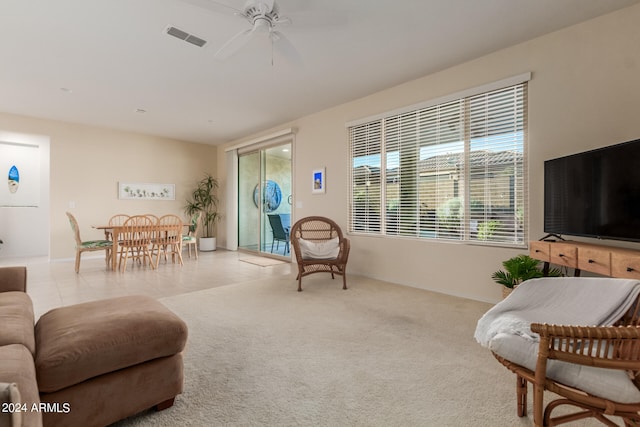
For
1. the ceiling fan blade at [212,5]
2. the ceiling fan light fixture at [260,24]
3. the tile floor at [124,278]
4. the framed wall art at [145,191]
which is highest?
the ceiling fan light fixture at [260,24]

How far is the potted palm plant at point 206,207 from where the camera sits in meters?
7.47

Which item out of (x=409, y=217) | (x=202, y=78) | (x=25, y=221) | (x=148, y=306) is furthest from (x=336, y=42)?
(x=25, y=221)

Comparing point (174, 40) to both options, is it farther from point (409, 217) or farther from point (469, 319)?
point (469, 319)

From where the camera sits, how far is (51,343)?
1.27m

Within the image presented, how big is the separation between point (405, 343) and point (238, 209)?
232 inches

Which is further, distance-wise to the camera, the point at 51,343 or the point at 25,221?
the point at 25,221

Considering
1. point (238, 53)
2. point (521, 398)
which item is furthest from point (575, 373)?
point (238, 53)

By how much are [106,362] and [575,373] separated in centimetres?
186

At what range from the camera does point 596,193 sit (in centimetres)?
229

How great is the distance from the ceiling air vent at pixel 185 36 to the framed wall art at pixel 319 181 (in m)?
2.61

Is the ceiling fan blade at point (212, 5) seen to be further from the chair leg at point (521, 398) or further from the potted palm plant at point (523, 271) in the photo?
the potted palm plant at point (523, 271)

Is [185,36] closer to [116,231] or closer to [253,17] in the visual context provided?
[253,17]

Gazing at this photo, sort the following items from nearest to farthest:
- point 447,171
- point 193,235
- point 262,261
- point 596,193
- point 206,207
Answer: point 596,193 → point 447,171 → point 262,261 → point 193,235 → point 206,207

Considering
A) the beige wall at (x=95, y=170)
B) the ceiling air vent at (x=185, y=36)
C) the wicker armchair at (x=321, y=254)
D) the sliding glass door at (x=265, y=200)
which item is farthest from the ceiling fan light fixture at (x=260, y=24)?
the beige wall at (x=95, y=170)
